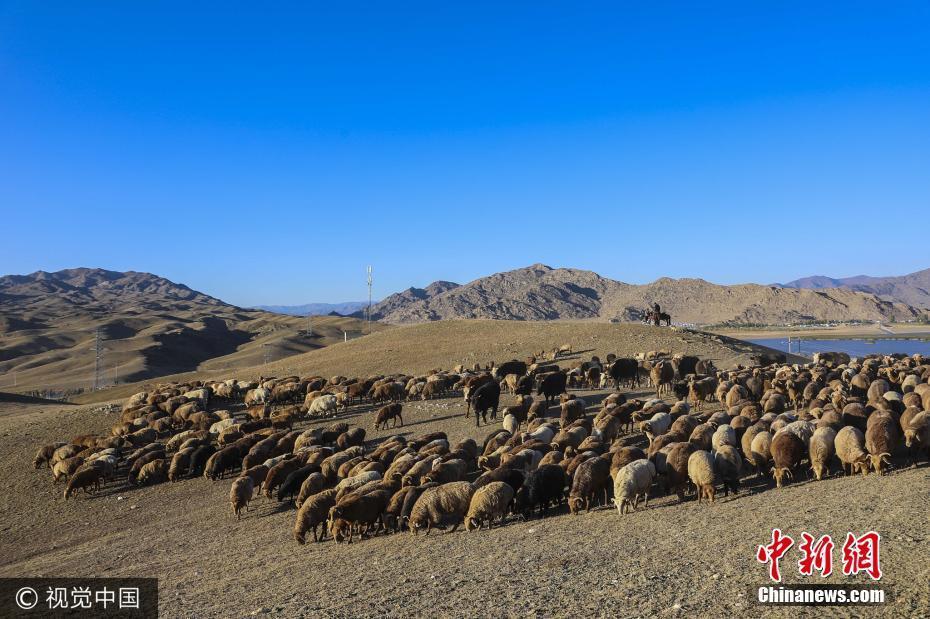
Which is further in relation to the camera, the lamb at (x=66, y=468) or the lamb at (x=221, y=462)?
the lamb at (x=66, y=468)

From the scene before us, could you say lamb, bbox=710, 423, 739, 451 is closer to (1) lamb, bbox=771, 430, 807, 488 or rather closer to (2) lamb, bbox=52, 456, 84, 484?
(1) lamb, bbox=771, 430, 807, 488

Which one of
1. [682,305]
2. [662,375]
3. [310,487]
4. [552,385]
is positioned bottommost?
[310,487]

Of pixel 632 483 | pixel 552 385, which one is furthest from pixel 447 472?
pixel 552 385

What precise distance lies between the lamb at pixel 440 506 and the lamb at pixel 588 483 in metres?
2.12

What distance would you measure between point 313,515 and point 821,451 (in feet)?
35.1

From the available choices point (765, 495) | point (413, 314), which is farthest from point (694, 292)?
point (765, 495)

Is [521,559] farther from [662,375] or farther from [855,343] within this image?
[855,343]

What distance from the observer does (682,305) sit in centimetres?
16950

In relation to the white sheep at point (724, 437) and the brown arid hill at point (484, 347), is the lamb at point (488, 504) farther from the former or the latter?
the brown arid hill at point (484, 347)

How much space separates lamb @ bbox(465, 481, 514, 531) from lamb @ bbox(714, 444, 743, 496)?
432cm

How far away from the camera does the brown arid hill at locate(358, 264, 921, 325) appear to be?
153 meters

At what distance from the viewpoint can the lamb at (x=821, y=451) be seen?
12347 mm

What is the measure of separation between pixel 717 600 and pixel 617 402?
16388 mm

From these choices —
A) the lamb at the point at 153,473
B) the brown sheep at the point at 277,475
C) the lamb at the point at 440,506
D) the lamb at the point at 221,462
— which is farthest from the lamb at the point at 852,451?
the lamb at the point at 153,473
